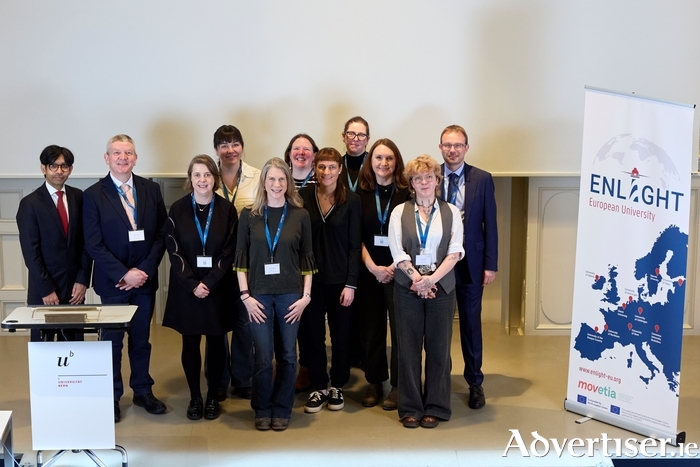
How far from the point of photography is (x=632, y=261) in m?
4.32

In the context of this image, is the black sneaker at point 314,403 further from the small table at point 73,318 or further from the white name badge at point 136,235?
the white name badge at point 136,235

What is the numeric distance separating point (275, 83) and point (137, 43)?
0.93 m

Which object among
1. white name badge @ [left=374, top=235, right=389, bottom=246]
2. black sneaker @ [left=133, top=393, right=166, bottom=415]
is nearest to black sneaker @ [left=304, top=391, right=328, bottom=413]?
black sneaker @ [left=133, top=393, right=166, bottom=415]

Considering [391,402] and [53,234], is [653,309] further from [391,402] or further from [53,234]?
[53,234]

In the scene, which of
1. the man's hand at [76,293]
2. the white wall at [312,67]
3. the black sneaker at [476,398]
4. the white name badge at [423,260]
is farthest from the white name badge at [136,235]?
the black sneaker at [476,398]

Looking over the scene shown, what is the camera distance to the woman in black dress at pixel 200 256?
441 cm

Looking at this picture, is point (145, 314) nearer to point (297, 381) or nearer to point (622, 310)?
point (297, 381)

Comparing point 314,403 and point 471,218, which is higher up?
point 471,218

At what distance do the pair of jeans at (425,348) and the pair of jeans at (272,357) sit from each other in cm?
58

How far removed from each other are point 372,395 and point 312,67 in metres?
2.18

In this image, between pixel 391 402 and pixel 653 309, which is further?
pixel 391 402

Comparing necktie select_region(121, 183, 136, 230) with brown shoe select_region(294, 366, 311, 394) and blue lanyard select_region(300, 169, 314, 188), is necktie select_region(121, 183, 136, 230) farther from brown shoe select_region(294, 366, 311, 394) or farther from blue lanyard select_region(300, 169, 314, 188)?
brown shoe select_region(294, 366, 311, 394)

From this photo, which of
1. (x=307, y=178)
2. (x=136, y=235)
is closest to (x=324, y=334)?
(x=307, y=178)

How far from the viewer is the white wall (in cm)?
540
